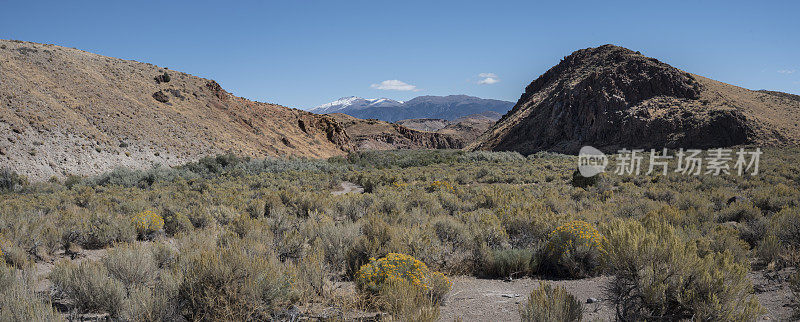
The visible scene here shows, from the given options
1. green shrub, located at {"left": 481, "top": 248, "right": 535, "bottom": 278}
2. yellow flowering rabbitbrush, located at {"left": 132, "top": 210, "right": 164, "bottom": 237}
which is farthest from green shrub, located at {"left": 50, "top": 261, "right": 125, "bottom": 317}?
green shrub, located at {"left": 481, "top": 248, "right": 535, "bottom": 278}

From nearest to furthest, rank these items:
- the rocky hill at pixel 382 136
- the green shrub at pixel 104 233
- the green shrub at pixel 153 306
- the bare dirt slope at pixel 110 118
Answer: the green shrub at pixel 153 306, the green shrub at pixel 104 233, the bare dirt slope at pixel 110 118, the rocky hill at pixel 382 136

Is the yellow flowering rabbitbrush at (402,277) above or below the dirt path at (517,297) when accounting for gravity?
above

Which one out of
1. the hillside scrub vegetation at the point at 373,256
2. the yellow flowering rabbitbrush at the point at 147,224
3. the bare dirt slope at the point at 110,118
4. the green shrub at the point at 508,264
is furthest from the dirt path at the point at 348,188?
the bare dirt slope at the point at 110,118

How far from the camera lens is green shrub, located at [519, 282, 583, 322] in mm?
3094

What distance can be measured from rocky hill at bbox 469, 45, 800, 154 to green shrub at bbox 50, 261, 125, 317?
53.5 metres

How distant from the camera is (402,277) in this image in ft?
14.5

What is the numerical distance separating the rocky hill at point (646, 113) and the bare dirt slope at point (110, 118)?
37.5 metres

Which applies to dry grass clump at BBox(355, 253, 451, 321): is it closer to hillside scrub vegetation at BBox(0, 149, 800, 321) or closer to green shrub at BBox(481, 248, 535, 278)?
hillside scrub vegetation at BBox(0, 149, 800, 321)

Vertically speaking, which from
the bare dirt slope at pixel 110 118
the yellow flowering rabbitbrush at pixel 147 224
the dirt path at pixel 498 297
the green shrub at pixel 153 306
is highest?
the bare dirt slope at pixel 110 118

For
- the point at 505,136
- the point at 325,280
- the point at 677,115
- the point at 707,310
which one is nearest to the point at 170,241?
the point at 325,280

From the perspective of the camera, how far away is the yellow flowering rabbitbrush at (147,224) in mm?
7852

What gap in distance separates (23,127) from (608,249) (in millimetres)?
32314

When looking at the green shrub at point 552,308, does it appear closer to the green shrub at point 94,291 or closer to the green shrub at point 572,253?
the green shrub at point 572,253

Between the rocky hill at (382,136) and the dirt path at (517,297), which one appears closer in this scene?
the dirt path at (517,297)
